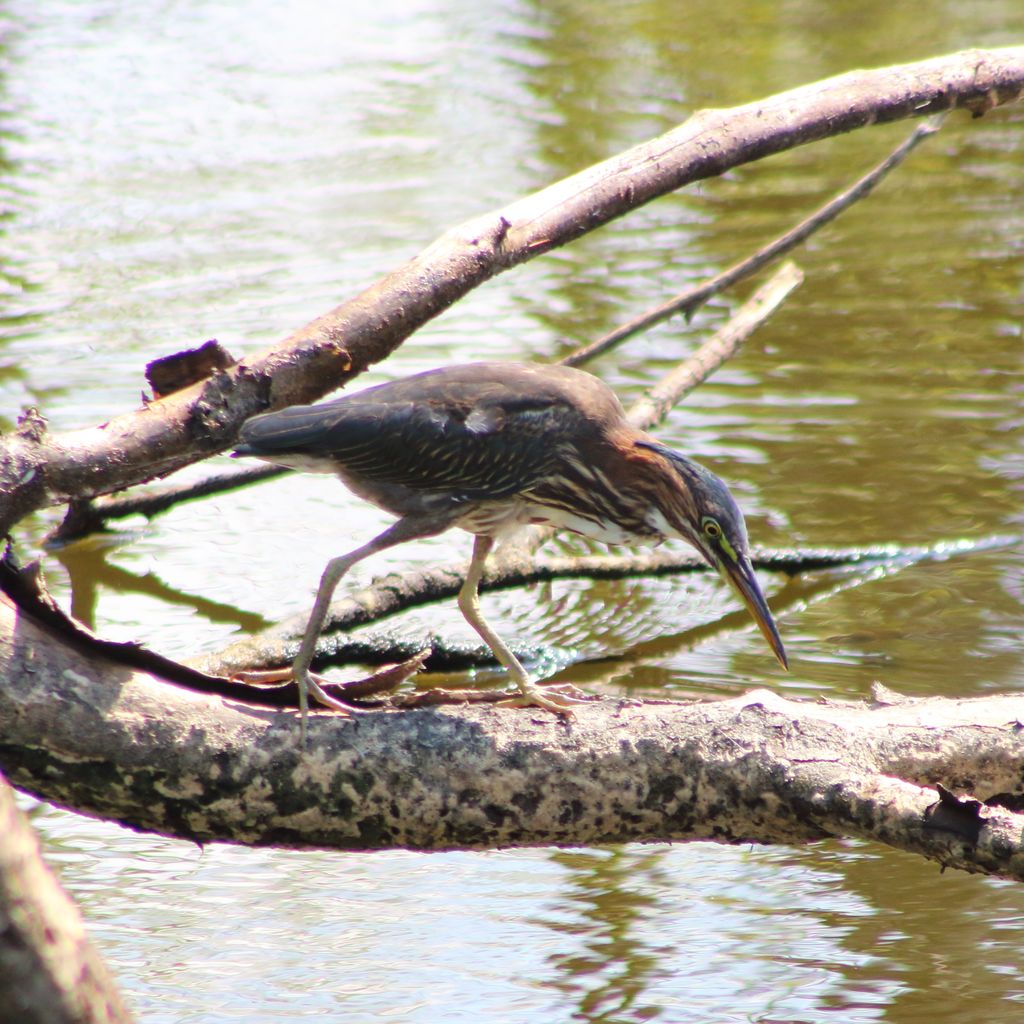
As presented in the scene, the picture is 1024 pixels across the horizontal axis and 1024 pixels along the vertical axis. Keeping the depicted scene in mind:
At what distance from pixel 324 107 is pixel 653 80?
9.58ft

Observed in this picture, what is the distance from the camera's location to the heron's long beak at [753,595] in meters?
3.77

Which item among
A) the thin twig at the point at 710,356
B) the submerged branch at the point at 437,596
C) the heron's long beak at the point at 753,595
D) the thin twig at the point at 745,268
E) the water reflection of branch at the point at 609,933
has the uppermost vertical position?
the thin twig at the point at 745,268

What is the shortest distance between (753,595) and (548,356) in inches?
177

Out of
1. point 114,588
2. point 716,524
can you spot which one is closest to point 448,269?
point 716,524

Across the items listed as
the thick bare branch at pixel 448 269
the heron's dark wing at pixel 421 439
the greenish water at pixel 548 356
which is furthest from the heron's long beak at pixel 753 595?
the thick bare branch at pixel 448 269

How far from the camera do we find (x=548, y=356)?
26.7 feet

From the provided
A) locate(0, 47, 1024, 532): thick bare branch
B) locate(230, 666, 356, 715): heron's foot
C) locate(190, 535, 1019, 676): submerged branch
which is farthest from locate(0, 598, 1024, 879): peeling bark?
locate(190, 535, 1019, 676): submerged branch

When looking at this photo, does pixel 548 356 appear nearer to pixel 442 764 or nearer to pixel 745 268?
pixel 745 268

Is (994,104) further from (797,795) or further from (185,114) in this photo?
(185,114)

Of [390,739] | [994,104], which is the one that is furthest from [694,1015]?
[994,104]

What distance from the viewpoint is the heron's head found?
3779mm

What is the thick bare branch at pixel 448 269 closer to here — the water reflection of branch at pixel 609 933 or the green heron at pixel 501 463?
the green heron at pixel 501 463

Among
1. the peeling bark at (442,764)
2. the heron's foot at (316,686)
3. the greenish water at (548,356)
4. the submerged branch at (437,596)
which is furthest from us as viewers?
the submerged branch at (437,596)

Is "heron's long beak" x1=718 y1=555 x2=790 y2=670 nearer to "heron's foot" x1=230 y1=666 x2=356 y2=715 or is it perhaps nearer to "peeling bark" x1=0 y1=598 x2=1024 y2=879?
"peeling bark" x1=0 y1=598 x2=1024 y2=879
